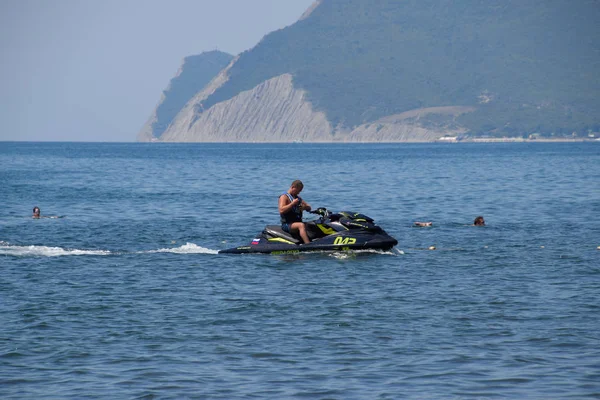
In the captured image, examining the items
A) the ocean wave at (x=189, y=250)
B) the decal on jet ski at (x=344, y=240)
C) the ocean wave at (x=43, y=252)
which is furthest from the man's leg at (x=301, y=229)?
the ocean wave at (x=43, y=252)

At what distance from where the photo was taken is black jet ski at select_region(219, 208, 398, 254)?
77.2 feet

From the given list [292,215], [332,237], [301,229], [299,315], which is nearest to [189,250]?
[292,215]

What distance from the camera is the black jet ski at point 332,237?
926 inches

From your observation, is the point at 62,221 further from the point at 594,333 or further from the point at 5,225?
the point at 594,333

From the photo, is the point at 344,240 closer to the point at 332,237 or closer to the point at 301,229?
the point at 332,237

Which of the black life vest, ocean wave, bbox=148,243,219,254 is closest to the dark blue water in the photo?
ocean wave, bbox=148,243,219,254

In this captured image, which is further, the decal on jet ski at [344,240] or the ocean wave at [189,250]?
the ocean wave at [189,250]

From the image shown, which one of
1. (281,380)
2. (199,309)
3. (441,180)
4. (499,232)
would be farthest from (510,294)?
(441,180)

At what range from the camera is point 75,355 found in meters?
13.8

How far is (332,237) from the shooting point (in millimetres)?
23609

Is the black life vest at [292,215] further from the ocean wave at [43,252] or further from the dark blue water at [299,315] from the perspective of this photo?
the ocean wave at [43,252]

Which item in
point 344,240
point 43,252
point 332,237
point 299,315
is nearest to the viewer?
point 299,315

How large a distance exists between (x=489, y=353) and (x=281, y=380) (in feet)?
10.4

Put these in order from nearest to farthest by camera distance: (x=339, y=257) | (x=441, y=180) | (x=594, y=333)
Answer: (x=594, y=333) → (x=339, y=257) → (x=441, y=180)
